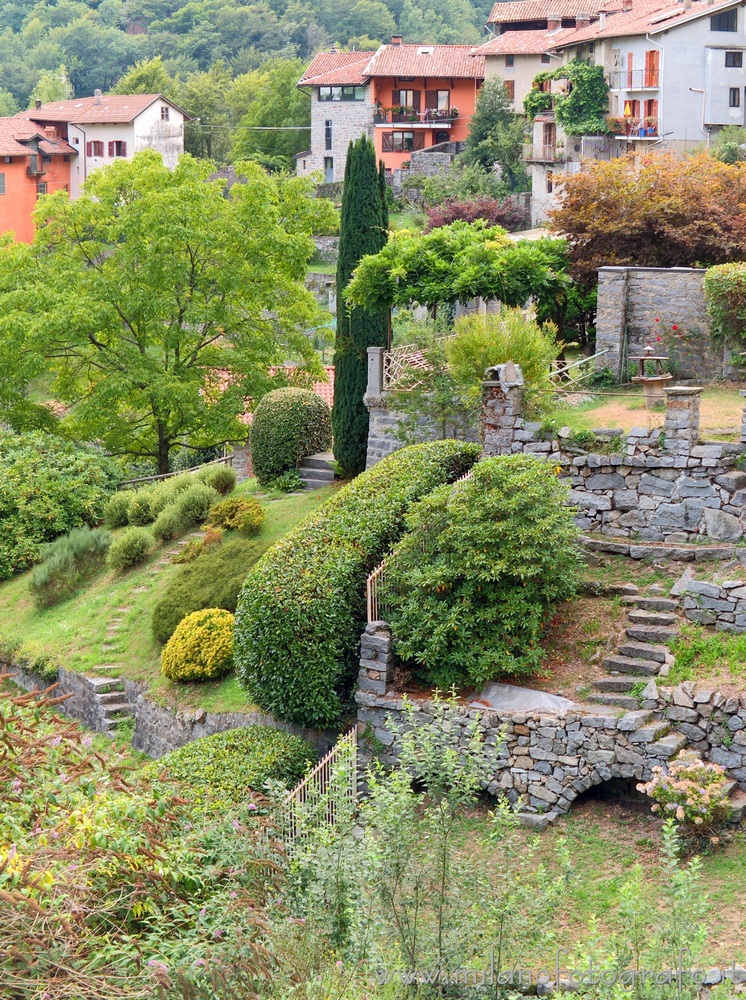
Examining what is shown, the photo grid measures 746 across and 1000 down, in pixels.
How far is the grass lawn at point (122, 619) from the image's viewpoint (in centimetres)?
2063

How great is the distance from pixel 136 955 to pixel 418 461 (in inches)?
461

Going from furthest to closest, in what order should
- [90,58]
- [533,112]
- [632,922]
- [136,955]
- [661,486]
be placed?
[90,58] < [533,112] < [661,486] < [632,922] < [136,955]

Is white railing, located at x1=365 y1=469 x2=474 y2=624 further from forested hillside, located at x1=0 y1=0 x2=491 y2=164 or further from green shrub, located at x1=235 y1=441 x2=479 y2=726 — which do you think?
forested hillside, located at x1=0 y1=0 x2=491 y2=164

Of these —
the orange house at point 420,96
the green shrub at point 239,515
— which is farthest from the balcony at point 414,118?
the green shrub at point 239,515

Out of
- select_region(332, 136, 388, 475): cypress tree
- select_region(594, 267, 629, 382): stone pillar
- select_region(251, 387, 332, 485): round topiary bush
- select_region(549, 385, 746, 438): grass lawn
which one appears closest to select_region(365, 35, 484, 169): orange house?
select_region(332, 136, 388, 475): cypress tree

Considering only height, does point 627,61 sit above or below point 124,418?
above

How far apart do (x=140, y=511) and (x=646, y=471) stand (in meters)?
11.4

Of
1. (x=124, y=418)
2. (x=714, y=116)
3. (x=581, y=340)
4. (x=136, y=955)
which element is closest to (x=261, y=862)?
(x=136, y=955)

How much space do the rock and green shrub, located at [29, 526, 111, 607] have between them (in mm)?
12094

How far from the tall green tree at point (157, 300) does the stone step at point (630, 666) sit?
46.7 feet

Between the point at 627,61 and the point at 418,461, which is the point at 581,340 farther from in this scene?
the point at 627,61

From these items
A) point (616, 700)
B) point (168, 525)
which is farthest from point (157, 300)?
point (616, 700)

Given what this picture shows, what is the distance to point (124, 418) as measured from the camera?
30141 millimetres

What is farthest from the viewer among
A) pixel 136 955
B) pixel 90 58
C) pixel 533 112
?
pixel 90 58
